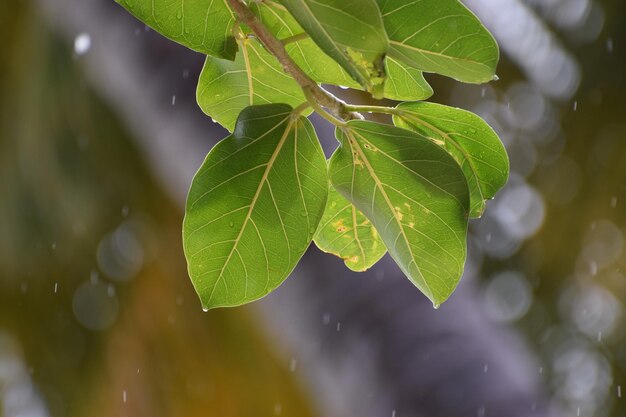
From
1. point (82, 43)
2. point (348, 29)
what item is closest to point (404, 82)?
point (348, 29)

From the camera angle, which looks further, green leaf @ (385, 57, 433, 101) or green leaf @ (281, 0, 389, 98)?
green leaf @ (385, 57, 433, 101)

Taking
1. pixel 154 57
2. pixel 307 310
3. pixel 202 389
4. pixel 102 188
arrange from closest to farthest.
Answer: pixel 307 310, pixel 154 57, pixel 202 389, pixel 102 188

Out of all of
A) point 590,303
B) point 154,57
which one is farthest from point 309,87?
point 590,303

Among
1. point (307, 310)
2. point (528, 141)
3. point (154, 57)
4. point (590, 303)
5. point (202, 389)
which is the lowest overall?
point (590, 303)

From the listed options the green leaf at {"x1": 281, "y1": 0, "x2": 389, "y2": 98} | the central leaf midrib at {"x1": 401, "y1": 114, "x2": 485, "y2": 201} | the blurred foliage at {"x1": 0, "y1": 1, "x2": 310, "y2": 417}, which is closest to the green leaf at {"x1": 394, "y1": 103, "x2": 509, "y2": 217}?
the central leaf midrib at {"x1": 401, "y1": 114, "x2": 485, "y2": 201}

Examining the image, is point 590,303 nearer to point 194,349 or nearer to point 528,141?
point 528,141

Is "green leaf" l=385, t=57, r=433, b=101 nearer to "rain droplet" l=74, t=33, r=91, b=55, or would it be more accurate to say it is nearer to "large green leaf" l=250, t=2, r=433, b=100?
"large green leaf" l=250, t=2, r=433, b=100

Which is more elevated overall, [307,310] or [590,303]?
[307,310]
